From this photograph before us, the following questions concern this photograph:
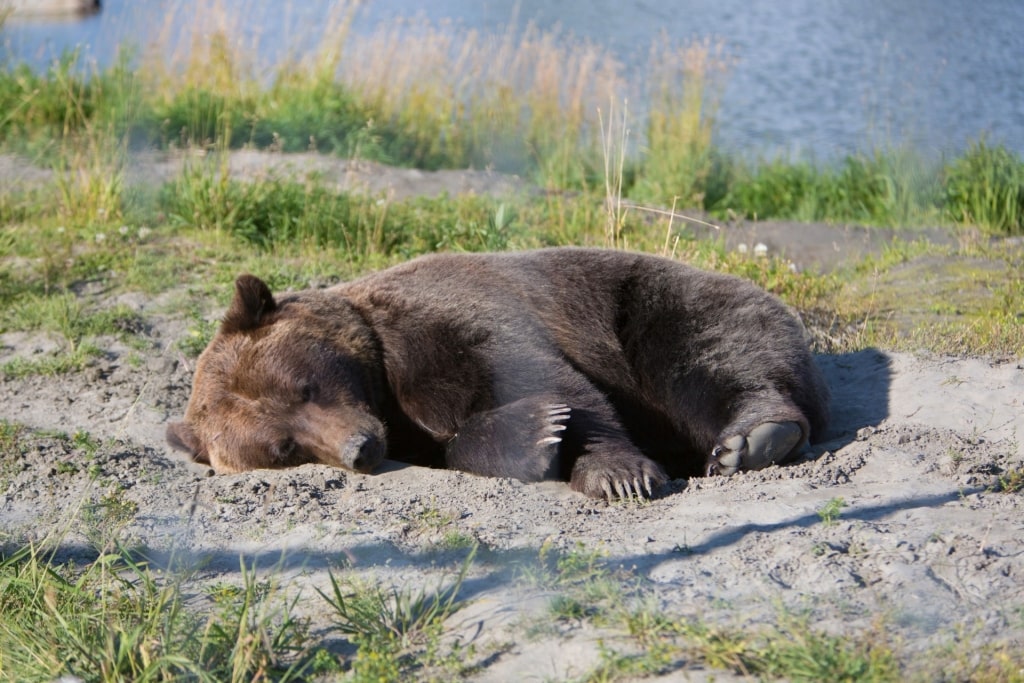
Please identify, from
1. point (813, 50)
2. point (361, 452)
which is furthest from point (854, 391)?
point (813, 50)

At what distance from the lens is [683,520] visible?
11.1 ft

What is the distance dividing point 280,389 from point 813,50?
47.6 ft

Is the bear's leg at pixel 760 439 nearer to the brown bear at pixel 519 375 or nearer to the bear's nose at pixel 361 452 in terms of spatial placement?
the brown bear at pixel 519 375

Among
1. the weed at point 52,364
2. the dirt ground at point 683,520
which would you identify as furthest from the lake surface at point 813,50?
the dirt ground at point 683,520

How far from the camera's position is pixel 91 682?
8.88 feet

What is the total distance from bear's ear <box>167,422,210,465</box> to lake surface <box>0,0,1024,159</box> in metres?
7.60

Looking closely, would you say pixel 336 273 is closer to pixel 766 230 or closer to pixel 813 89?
pixel 766 230

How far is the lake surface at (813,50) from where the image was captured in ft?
40.0

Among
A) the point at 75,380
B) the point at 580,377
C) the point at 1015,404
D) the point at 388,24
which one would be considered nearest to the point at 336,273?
the point at 75,380

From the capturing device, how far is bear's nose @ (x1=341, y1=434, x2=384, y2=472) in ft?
12.5

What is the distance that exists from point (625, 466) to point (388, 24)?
1108cm

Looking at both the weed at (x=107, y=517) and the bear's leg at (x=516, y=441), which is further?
the bear's leg at (x=516, y=441)

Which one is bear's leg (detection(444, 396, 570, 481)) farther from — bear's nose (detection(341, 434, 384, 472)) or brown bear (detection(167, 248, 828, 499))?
bear's nose (detection(341, 434, 384, 472))

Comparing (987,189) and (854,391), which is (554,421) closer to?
(854,391)
